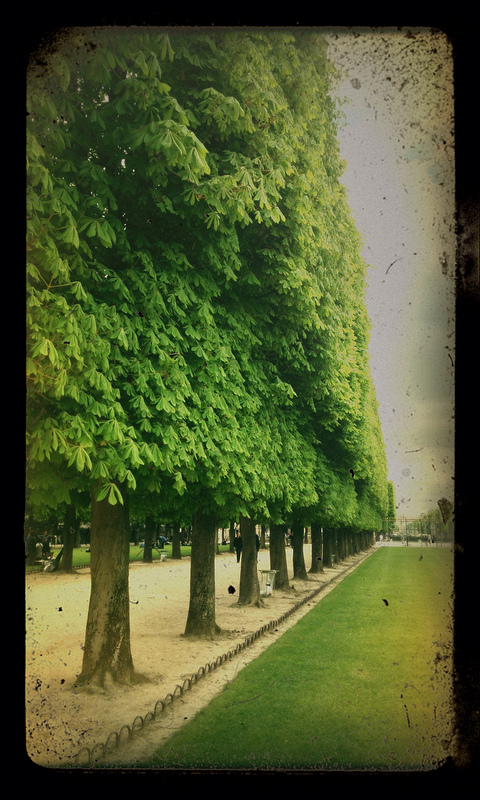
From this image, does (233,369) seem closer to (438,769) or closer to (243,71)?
(243,71)

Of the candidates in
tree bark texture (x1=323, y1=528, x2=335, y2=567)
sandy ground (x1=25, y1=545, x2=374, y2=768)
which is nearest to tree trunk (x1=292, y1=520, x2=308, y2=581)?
sandy ground (x1=25, y1=545, x2=374, y2=768)

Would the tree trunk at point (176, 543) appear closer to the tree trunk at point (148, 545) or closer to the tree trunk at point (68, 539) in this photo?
the tree trunk at point (148, 545)

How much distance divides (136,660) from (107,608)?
7.97 ft

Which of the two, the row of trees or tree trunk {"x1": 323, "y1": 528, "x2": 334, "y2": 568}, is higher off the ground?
the row of trees

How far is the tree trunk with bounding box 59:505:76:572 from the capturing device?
11.9 metres

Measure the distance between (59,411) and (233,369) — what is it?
382cm

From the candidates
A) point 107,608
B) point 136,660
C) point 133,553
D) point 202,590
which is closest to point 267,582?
point 202,590

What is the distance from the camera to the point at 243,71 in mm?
8289

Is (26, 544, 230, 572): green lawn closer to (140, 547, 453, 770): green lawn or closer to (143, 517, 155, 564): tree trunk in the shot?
(143, 517, 155, 564): tree trunk

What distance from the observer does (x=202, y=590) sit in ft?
45.7

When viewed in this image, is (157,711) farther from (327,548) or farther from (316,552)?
(327,548)

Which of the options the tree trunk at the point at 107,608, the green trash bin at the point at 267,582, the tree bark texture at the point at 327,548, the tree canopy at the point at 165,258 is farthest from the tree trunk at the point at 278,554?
the tree trunk at the point at 107,608

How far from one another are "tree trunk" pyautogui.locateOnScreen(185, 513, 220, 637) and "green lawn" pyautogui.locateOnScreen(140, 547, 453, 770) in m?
1.57

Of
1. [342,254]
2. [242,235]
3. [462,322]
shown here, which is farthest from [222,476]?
[342,254]
